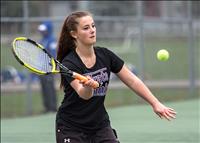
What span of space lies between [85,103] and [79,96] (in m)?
0.12

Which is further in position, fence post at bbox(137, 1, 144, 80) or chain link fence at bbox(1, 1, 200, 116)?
fence post at bbox(137, 1, 144, 80)

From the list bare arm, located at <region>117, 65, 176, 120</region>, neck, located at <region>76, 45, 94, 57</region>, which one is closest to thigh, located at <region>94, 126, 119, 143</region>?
bare arm, located at <region>117, 65, 176, 120</region>

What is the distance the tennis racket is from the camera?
15.7ft

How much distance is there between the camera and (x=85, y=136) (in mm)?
5059

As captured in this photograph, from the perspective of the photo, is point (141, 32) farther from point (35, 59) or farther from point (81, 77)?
point (81, 77)

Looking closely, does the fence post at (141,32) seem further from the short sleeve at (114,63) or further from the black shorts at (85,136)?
the black shorts at (85,136)

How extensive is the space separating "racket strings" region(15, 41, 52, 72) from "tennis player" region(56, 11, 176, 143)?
160mm

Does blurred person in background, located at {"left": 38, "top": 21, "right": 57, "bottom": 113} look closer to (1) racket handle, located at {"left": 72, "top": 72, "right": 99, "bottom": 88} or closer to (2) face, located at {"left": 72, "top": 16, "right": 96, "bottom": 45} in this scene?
(2) face, located at {"left": 72, "top": 16, "right": 96, "bottom": 45}

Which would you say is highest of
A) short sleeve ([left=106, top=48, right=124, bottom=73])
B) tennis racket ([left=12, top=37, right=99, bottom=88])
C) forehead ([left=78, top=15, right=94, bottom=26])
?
forehead ([left=78, top=15, right=94, bottom=26])

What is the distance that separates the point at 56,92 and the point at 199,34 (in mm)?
4024

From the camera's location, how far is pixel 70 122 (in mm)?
5047

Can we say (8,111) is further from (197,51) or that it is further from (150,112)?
(197,51)

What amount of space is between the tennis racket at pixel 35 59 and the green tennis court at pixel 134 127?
12.2ft

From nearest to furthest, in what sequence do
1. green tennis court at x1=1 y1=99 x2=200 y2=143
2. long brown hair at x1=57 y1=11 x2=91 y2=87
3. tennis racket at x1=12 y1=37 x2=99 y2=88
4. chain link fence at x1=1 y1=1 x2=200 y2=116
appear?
tennis racket at x1=12 y1=37 x2=99 y2=88 → long brown hair at x1=57 y1=11 x2=91 y2=87 → green tennis court at x1=1 y1=99 x2=200 y2=143 → chain link fence at x1=1 y1=1 x2=200 y2=116
